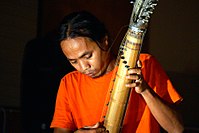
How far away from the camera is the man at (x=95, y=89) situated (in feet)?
4.08

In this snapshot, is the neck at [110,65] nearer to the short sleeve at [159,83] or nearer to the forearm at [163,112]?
the short sleeve at [159,83]

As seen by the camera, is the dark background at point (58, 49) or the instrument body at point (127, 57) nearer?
the instrument body at point (127, 57)

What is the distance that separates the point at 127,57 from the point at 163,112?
34cm

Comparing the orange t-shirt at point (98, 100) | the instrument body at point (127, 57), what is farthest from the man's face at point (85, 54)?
the instrument body at point (127, 57)

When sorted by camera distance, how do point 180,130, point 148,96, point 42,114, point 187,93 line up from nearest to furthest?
point 148,96
point 180,130
point 42,114
point 187,93

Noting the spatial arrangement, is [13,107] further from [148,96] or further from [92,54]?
[148,96]

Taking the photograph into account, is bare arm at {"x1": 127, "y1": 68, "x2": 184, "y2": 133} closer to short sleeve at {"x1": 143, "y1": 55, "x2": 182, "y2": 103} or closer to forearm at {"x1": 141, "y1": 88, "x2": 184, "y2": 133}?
forearm at {"x1": 141, "y1": 88, "x2": 184, "y2": 133}

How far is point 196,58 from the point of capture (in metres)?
3.42

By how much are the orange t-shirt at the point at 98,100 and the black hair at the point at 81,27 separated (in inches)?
8.7

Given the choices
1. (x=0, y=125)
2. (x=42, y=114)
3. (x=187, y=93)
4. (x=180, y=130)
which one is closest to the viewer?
(x=180, y=130)

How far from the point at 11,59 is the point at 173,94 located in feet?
7.15

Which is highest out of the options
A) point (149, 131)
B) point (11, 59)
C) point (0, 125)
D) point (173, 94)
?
point (173, 94)

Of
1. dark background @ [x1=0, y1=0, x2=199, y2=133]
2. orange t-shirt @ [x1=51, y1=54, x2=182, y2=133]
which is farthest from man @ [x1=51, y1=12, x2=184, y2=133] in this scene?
dark background @ [x1=0, y1=0, x2=199, y2=133]

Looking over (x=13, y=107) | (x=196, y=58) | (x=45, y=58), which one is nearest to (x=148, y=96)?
(x=45, y=58)
